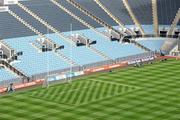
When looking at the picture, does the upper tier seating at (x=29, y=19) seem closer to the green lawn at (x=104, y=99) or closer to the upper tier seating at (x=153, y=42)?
the green lawn at (x=104, y=99)

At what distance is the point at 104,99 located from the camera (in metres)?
46.3

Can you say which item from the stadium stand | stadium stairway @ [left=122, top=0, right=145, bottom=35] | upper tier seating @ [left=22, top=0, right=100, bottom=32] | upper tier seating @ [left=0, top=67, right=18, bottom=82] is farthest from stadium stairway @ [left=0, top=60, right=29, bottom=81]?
stadium stairway @ [left=122, top=0, right=145, bottom=35]

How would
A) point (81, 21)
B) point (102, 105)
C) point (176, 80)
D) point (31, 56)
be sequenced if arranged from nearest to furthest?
point (102, 105) → point (176, 80) → point (31, 56) → point (81, 21)

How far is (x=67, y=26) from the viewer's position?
72.9m

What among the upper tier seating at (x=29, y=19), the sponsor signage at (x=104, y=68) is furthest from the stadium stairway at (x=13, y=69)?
the upper tier seating at (x=29, y=19)

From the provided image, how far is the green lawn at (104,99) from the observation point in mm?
40062

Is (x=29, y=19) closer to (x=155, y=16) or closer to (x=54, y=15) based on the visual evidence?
(x=54, y=15)

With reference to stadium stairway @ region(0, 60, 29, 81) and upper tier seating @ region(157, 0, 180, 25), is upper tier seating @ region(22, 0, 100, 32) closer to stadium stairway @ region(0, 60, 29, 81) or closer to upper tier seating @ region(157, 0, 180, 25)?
stadium stairway @ region(0, 60, 29, 81)

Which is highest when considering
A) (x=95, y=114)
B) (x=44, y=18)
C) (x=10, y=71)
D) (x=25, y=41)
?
(x=44, y=18)

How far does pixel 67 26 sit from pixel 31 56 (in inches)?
516

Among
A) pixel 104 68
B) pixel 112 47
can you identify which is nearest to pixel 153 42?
pixel 112 47

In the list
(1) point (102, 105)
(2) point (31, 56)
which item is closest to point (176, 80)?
(1) point (102, 105)

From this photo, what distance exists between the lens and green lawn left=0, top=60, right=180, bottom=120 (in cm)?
4006

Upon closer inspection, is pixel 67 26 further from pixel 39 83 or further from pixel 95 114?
pixel 95 114
